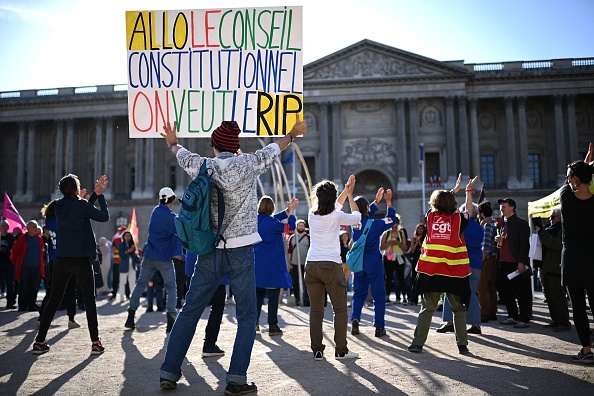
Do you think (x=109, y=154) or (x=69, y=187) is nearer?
(x=69, y=187)

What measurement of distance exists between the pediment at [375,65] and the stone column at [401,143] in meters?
2.52

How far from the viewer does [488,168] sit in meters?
45.5

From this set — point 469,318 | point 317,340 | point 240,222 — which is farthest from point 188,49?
point 469,318

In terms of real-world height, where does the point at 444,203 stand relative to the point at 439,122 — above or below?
below

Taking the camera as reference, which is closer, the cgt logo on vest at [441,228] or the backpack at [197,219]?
the backpack at [197,219]

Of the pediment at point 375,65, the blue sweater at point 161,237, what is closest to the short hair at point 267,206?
the blue sweater at point 161,237

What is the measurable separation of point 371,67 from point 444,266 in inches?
1575

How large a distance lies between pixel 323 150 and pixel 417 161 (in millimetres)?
7288

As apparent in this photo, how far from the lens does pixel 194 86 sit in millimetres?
7152

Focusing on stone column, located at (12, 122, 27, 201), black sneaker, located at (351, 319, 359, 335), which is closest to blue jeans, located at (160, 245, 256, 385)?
black sneaker, located at (351, 319, 359, 335)

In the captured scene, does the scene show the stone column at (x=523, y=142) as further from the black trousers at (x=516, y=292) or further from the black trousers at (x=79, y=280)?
the black trousers at (x=79, y=280)

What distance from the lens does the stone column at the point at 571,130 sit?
43.4 meters

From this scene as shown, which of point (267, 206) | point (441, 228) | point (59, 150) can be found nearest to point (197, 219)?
point (441, 228)

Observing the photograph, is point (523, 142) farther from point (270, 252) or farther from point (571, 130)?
point (270, 252)
